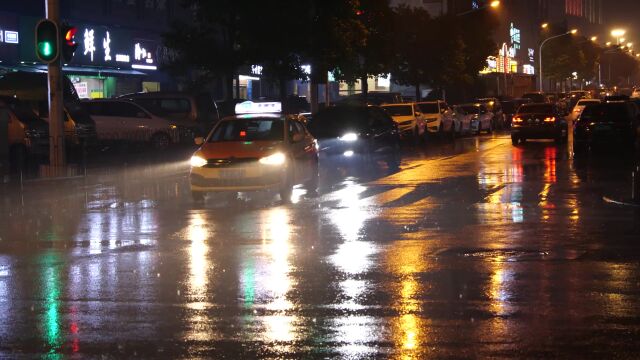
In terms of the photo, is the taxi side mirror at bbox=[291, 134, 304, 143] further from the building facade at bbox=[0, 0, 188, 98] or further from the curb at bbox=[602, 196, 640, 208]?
the building facade at bbox=[0, 0, 188, 98]

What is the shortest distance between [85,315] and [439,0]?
85630mm

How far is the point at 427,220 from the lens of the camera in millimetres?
15125

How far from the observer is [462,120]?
4709 centimetres

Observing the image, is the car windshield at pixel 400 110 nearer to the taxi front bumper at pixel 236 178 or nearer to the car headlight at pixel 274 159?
the car headlight at pixel 274 159

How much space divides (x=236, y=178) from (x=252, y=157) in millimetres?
506

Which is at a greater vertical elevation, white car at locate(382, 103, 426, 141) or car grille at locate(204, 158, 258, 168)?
white car at locate(382, 103, 426, 141)

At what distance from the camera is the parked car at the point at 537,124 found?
38.3 metres

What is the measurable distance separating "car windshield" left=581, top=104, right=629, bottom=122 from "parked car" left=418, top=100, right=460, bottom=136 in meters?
9.86

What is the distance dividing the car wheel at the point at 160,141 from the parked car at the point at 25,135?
5.89 m

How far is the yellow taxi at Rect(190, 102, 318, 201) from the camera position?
18.0 m

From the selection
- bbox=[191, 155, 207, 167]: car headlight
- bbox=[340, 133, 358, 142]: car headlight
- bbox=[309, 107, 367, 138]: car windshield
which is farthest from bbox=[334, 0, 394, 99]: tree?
bbox=[191, 155, 207, 167]: car headlight

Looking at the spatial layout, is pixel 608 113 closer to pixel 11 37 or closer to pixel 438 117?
pixel 438 117

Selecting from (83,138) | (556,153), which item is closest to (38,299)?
(83,138)

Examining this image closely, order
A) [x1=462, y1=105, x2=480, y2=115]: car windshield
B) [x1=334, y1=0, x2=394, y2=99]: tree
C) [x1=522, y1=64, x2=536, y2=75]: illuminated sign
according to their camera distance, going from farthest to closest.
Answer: [x1=522, y1=64, x2=536, y2=75]: illuminated sign
[x1=462, y1=105, x2=480, y2=115]: car windshield
[x1=334, y1=0, x2=394, y2=99]: tree
